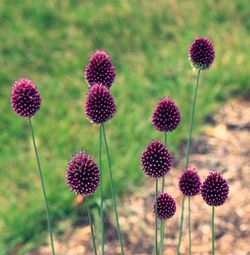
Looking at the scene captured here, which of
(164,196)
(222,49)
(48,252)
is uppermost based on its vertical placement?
(222,49)

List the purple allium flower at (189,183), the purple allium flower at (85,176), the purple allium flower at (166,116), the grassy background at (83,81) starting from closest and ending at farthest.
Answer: the purple allium flower at (85,176) → the purple allium flower at (166,116) → the purple allium flower at (189,183) → the grassy background at (83,81)

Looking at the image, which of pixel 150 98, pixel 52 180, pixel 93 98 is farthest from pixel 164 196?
pixel 150 98

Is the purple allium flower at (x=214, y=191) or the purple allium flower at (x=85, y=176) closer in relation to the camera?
the purple allium flower at (x=85, y=176)

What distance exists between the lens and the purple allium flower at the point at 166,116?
2.37 metres

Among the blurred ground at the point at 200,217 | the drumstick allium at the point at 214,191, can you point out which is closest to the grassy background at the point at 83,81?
the blurred ground at the point at 200,217

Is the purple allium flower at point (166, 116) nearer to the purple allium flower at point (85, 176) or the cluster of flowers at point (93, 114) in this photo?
the cluster of flowers at point (93, 114)

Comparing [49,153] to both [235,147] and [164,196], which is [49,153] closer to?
[235,147]

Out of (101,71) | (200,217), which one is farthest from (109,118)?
(200,217)

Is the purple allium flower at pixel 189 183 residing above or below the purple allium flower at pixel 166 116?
below

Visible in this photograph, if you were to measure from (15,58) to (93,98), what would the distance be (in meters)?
3.59

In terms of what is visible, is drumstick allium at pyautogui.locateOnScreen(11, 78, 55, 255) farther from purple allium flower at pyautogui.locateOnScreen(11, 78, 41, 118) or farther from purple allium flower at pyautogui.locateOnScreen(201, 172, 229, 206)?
purple allium flower at pyautogui.locateOnScreen(201, 172, 229, 206)

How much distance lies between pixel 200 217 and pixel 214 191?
59.5 inches

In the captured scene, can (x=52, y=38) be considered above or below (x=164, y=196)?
above

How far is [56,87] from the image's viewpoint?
5.26m
